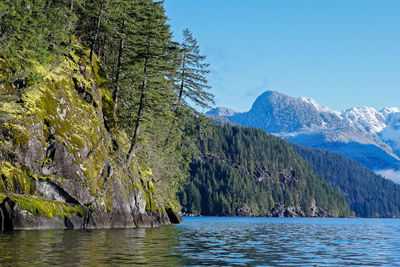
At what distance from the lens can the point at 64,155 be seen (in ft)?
103

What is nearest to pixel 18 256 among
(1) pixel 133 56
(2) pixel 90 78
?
(2) pixel 90 78

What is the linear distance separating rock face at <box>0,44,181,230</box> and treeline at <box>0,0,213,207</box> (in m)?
1.07

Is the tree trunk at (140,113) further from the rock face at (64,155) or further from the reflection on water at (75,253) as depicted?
the reflection on water at (75,253)

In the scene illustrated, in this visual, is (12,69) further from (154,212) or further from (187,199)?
(187,199)

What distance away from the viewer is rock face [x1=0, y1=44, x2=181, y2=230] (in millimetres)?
27625

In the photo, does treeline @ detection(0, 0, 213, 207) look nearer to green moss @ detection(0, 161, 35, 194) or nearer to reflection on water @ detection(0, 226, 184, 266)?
green moss @ detection(0, 161, 35, 194)

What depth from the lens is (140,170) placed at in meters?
45.5

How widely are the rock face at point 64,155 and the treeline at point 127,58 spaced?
1072mm

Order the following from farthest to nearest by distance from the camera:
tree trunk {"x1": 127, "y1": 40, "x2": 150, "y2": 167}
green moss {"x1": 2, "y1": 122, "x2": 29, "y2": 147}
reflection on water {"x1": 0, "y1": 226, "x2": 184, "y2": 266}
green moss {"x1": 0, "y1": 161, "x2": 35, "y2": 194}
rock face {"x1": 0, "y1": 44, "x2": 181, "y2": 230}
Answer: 1. tree trunk {"x1": 127, "y1": 40, "x2": 150, "y2": 167}
2. green moss {"x1": 2, "y1": 122, "x2": 29, "y2": 147}
3. rock face {"x1": 0, "y1": 44, "x2": 181, "y2": 230}
4. green moss {"x1": 0, "y1": 161, "x2": 35, "y2": 194}
5. reflection on water {"x1": 0, "y1": 226, "x2": 184, "y2": 266}

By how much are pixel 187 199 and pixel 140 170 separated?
156 m

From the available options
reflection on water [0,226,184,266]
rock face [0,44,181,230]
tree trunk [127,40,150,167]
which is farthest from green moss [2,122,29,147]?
tree trunk [127,40,150,167]

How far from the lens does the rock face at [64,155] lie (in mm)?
27625

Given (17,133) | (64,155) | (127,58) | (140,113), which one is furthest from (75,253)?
(127,58)

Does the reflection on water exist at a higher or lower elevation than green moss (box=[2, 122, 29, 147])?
lower
